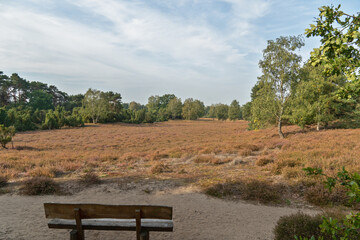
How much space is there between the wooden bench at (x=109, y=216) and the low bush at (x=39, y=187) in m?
5.35

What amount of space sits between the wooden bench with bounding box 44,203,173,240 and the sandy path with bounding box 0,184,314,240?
64.3 inches

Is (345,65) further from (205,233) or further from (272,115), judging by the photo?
(272,115)

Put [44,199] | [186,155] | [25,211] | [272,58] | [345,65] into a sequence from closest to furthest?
[345,65] < [25,211] < [44,199] < [186,155] < [272,58]

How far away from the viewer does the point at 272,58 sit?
23562 millimetres

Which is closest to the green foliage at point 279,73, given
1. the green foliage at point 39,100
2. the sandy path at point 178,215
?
the sandy path at point 178,215

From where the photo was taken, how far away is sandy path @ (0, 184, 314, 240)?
5340mm

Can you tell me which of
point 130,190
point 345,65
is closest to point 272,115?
point 130,190

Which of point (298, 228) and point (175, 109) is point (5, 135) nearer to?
point (298, 228)

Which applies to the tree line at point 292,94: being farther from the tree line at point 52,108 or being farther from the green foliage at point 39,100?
the green foliage at point 39,100

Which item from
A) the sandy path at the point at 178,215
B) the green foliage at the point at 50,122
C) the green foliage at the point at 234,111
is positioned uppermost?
the green foliage at the point at 234,111

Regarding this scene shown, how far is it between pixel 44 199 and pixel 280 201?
9.07m

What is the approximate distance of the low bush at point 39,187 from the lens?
8.31 metres

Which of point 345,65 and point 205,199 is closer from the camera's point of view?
point 345,65

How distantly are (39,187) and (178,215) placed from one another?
6.35 m
